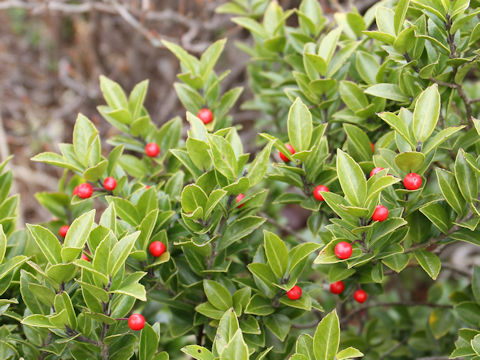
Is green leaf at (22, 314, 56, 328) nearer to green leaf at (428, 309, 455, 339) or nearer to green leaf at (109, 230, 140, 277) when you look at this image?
green leaf at (109, 230, 140, 277)

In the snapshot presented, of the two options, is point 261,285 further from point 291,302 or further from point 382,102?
point 382,102

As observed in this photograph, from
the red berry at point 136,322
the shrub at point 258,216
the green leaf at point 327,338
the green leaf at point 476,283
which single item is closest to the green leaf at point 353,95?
the shrub at point 258,216

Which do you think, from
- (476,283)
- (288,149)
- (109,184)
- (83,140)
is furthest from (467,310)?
(83,140)

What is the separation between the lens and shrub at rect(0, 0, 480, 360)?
4.91 feet

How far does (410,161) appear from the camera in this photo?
1.50 metres

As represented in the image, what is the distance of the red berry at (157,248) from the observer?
66.7 inches

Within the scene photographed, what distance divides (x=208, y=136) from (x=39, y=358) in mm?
913

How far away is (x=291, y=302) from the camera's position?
5.52ft

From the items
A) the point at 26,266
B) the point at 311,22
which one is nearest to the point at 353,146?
the point at 311,22

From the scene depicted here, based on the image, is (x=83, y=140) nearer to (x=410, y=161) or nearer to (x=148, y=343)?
(x=148, y=343)

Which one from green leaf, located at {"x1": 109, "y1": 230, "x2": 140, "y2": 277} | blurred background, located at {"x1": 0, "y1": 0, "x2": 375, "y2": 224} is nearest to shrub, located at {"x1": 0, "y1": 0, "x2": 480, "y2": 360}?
green leaf, located at {"x1": 109, "y1": 230, "x2": 140, "y2": 277}

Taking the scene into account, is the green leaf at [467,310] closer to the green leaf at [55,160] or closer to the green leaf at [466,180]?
the green leaf at [466,180]

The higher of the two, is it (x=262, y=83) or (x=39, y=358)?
(x=262, y=83)

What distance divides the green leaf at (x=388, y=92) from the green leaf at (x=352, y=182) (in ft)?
1.19
